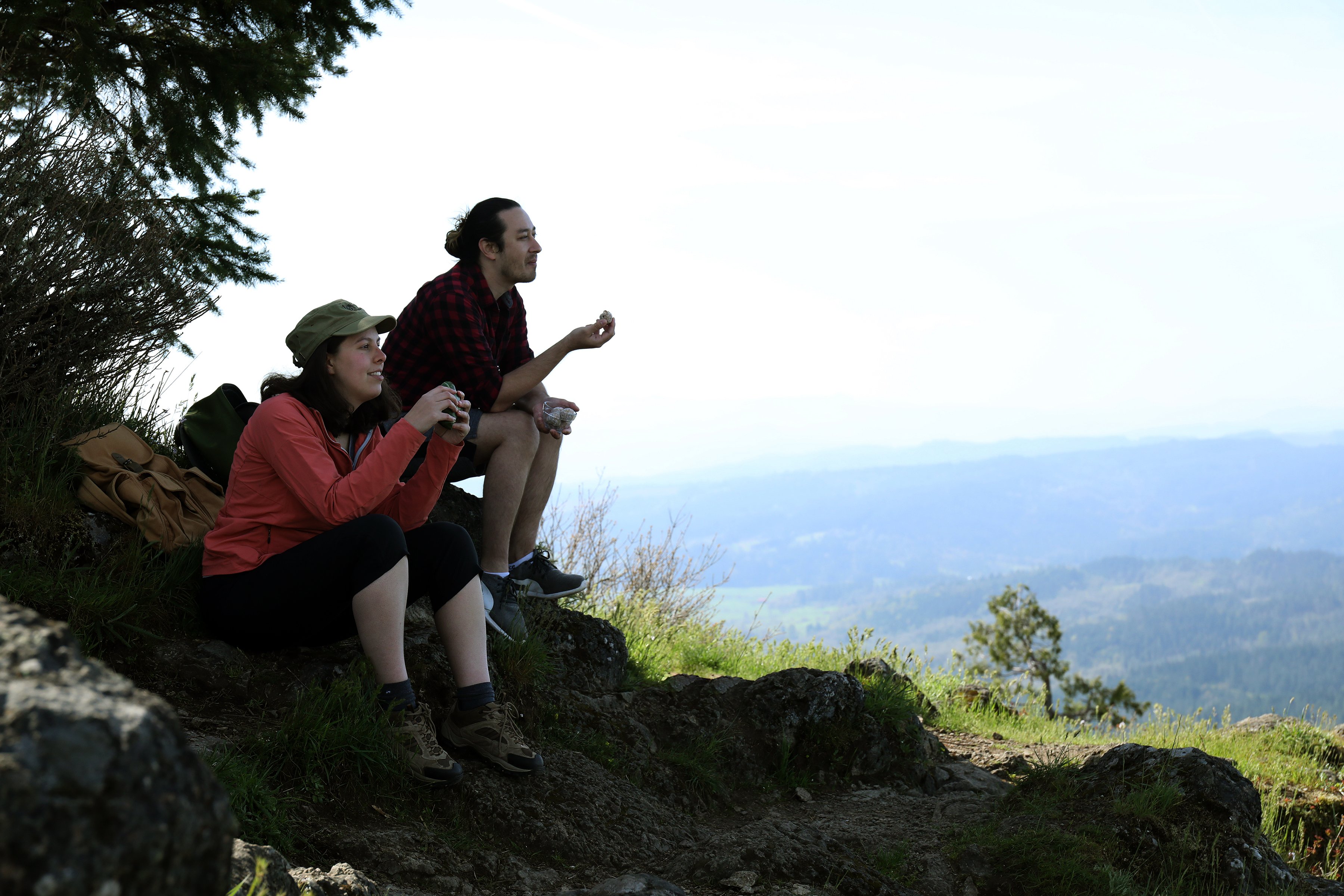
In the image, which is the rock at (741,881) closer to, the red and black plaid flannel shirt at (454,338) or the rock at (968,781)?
the rock at (968,781)

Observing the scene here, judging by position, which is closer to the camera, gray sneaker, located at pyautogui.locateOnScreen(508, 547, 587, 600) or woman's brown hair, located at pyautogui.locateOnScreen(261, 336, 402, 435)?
woman's brown hair, located at pyautogui.locateOnScreen(261, 336, 402, 435)

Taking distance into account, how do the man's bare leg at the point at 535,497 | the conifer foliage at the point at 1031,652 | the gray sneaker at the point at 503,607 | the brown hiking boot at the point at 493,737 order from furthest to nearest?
A: the conifer foliage at the point at 1031,652 < the man's bare leg at the point at 535,497 < the gray sneaker at the point at 503,607 < the brown hiking boot at the point at 493,737

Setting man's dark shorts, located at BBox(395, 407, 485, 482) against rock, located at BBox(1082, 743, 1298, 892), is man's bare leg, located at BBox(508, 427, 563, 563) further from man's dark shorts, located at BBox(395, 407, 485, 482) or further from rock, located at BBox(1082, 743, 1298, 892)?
rock, located at BBox(1082, 743, 1298, 892)

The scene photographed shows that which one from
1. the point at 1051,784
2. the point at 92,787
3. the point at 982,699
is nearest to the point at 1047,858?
the point at 1051,784

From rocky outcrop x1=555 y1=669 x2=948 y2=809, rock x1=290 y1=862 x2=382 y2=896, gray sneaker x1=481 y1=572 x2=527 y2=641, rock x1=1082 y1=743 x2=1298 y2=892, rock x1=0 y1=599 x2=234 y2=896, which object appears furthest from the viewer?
gray sneaker x1=481 y1=572 x2=527 y2=641

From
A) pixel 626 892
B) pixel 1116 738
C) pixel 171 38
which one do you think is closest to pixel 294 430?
pixel 626 892

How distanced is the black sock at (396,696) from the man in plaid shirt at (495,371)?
1293 mm

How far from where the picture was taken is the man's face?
4996mm

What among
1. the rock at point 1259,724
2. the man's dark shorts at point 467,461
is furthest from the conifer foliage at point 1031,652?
the man's dark shorts at point 467,461

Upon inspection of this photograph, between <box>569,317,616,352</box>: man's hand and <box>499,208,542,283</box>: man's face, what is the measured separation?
458 millimetres

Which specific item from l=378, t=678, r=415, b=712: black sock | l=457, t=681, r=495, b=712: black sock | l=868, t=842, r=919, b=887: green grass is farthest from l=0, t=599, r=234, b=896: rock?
l=868, t=842, r=919, b=887: green grass

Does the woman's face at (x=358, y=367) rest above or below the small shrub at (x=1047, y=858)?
above

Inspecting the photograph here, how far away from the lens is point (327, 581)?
11.0ft

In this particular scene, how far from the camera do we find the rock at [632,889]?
124 inches
